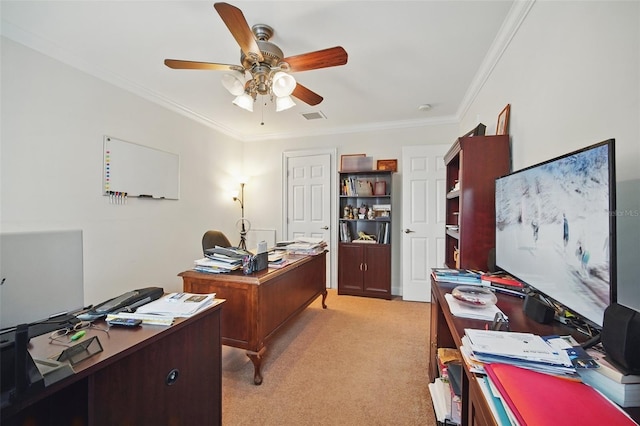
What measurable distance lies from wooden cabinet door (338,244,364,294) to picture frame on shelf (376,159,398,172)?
3.89 feet

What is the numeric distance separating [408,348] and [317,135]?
3.24m

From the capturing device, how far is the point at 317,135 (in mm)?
4332

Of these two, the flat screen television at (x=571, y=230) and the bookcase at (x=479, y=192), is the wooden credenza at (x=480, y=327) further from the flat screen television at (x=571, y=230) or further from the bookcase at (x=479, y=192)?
the bookcase at (x=479, y=192)

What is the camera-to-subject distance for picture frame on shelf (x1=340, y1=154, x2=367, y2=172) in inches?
155

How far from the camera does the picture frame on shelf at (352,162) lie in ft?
12.9

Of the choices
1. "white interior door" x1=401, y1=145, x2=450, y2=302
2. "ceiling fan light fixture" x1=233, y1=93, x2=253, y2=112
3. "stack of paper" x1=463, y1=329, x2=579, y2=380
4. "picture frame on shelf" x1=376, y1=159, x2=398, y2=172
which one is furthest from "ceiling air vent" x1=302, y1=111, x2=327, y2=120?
"stack of paper" x1=463, y1=329, x2=579, y2=380

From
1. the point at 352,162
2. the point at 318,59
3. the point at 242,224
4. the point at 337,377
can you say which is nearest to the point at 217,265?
the point at 337,377

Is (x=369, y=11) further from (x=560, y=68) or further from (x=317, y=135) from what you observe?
(x=317, y=135)

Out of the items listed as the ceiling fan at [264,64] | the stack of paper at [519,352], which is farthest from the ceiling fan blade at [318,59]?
the stack of paper at [519,352]

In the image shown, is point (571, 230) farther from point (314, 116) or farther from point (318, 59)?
point (314, 116)

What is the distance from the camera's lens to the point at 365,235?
398cm

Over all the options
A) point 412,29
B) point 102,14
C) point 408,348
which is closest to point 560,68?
point 412,29

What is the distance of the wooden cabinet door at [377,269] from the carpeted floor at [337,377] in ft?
2.44

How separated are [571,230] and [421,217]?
2.83 m
